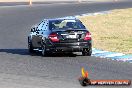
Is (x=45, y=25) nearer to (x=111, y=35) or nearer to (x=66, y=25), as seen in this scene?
(x=66, y=25)

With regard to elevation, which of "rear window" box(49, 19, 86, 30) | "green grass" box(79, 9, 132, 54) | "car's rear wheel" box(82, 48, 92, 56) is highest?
"rear window" box(49, 19, 86, 30)

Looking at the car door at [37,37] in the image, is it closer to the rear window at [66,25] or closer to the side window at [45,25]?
the side window at [45,25]

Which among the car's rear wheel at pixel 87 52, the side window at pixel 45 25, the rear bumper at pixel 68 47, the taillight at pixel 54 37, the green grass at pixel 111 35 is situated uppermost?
the side window at pixel 45 25

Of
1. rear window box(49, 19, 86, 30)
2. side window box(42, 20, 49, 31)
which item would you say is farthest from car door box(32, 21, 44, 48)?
rear window box(49, 19, 86, 30)

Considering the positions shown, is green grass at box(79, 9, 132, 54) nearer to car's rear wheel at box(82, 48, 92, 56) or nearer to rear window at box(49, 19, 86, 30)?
car's rear wheel at box(82, 48, 92, 56)

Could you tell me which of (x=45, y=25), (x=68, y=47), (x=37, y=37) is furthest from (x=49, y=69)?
(x=37, y=37)

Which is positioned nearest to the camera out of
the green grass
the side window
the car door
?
the side window

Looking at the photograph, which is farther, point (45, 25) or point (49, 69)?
point (45, 25)

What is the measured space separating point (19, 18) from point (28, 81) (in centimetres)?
3168

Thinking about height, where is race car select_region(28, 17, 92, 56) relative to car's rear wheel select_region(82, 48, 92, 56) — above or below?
above

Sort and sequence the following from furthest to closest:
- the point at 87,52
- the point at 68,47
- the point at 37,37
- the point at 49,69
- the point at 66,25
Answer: the point at 37,37 → the point at 66,25 → the point at 87,52 → the point at 68,47 → the point at 49,69

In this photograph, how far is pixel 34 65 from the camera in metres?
16.5

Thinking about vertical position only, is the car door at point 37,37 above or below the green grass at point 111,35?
above

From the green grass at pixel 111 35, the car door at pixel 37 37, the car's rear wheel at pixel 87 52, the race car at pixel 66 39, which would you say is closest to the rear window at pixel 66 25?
the race car at pixel 66 39
